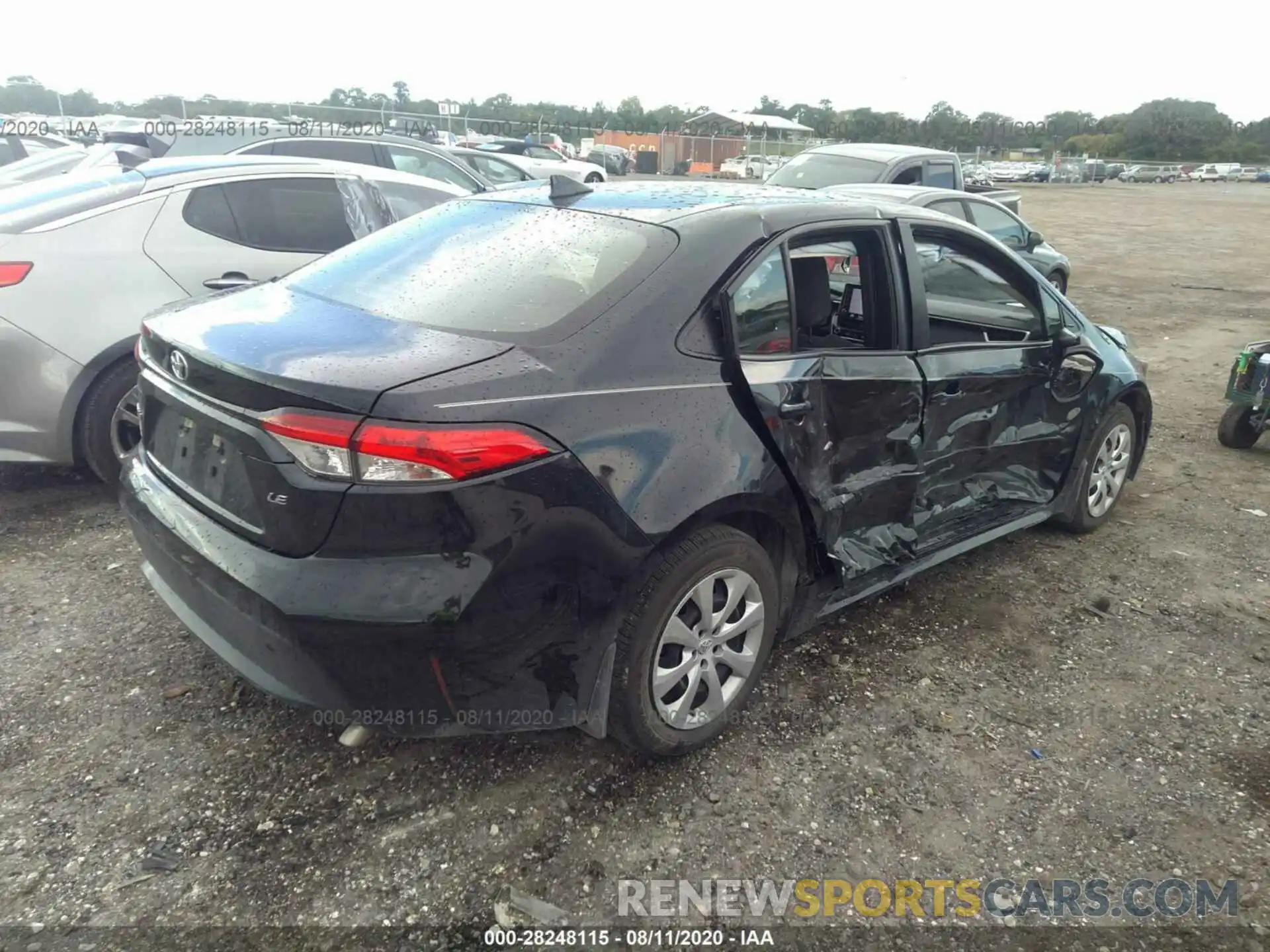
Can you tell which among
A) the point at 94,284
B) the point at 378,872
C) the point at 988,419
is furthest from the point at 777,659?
the point at 94,284

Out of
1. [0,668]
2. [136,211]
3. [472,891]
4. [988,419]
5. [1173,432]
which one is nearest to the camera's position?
[472,891]

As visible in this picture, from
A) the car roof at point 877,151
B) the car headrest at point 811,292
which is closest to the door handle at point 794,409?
the car headrest at point 811,292

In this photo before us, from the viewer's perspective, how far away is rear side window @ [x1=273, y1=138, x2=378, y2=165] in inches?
385

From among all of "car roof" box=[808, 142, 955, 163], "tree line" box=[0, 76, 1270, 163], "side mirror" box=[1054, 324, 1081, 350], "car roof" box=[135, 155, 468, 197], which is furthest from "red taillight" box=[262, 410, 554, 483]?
"tree line" box=[0, 76, 1270, 163]

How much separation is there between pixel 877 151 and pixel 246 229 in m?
7.66

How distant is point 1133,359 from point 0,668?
17.1ft

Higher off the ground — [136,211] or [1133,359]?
[136,211]

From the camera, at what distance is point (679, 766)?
284cm

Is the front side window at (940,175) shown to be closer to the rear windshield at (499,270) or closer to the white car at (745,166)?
the rear windshield at (499,270)

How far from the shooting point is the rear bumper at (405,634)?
86.3 inches

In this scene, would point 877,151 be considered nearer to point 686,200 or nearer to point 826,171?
point 826,171

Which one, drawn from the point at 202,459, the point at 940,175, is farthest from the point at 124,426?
the point at 940,175

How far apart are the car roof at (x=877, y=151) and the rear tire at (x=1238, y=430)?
498 cm

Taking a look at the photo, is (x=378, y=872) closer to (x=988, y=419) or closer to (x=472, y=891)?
(x=472, y=891)
